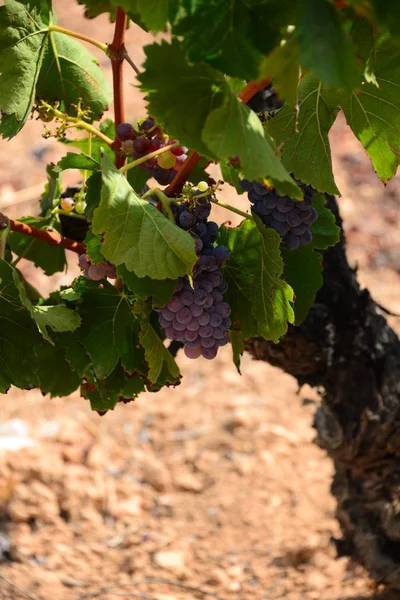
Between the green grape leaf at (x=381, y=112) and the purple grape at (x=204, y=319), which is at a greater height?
the green grape leaf at (x=381, y=112)

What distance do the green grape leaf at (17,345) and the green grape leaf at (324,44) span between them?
702 mm

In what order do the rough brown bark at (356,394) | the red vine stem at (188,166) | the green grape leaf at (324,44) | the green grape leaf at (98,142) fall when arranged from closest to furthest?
the green grape leaf at (324,44)
the red vine stem at (188,166)
the green grape leaf at (98,142)
the rough brown bark at (356,394)

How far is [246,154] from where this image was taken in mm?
867

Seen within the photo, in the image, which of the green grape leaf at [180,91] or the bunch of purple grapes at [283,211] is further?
the bunch of purple grapes at [283,211]

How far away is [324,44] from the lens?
2.53 ft

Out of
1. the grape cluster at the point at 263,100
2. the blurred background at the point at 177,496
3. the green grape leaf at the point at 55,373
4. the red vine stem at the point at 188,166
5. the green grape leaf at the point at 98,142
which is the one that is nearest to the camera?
the red vine stem at the point at 188,166

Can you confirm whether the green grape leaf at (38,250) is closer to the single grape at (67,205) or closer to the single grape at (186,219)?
the single grape at (67,205)

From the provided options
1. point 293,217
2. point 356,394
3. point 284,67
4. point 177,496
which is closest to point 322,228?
point 293,217

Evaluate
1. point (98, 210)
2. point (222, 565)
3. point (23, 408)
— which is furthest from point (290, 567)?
point (98, 210)

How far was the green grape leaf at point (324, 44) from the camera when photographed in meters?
0.76

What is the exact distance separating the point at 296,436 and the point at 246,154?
2.28 meters

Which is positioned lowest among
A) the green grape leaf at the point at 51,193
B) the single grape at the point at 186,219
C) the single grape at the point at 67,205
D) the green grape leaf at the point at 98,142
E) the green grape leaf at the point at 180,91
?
the single grape at the point at 186,219

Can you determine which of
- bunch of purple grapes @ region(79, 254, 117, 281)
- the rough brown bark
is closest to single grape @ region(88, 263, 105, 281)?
bunch of purple grapes @ region(79, 254, 117, 281)

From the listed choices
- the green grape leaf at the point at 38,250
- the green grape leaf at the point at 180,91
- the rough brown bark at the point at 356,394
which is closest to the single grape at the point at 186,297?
the green grape leaf at the point at 180,91
